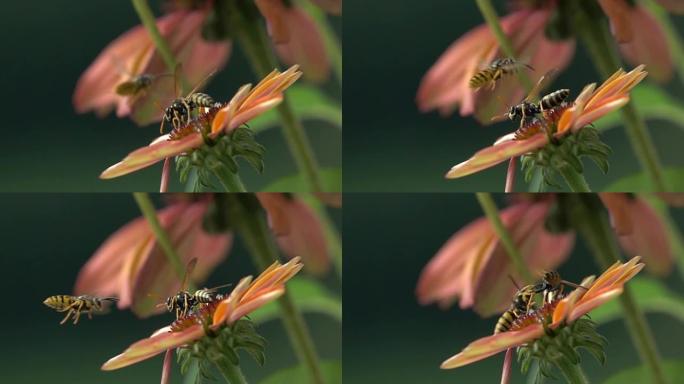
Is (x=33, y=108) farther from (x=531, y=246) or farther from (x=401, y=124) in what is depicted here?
(x=531, y=246)

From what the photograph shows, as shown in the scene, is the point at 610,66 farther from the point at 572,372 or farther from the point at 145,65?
the point at 145,65

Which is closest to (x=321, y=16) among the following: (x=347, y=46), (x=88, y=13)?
(x=347, y=46)

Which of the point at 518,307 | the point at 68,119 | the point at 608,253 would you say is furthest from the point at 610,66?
the point at 68,119

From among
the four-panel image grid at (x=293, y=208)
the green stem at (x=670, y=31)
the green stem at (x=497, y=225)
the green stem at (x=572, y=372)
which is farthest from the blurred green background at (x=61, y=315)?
the green stem at (x=670, y=31)

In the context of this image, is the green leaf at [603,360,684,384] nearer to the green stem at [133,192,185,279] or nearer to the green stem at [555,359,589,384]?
the green stem at [555,359,589,384]

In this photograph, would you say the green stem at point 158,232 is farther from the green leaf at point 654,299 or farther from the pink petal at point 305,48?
the green leaf at point 654,299
